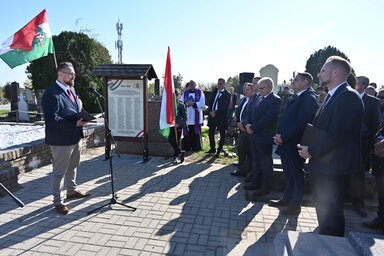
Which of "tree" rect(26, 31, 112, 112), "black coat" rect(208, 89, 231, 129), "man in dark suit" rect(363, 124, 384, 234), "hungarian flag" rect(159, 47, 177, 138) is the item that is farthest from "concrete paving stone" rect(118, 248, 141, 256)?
"tree" rect(26, 31, 112, 112)

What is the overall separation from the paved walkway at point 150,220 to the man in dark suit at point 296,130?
42cm

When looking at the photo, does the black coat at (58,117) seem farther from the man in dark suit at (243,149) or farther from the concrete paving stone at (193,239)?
the man in dark suit at (243,149)

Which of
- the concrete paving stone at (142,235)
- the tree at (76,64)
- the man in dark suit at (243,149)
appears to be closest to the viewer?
the concrete paving stone at (142,235)

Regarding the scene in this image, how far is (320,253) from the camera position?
2.55 metres

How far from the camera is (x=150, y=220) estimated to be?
4.02m

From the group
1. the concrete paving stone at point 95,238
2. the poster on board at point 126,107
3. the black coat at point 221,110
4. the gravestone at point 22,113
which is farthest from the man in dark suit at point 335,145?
the gravestone at point 22,113

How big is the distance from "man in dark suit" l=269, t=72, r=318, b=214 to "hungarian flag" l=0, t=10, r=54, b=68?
450 cm

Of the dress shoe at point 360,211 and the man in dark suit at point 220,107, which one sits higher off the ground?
the man in dark suit at point 220,107

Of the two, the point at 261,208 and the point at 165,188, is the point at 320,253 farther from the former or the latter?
the point at 165,188

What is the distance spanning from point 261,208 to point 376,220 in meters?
1.54

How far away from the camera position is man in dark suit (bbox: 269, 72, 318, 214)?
3969 mm

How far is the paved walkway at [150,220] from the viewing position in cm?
333

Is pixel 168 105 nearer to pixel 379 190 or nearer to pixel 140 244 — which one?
pixel 140 244

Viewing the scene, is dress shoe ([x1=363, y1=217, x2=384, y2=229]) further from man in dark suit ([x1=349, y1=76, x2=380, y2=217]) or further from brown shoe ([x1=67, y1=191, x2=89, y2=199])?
brown shoe ([x1=67, y1=191, x2=89, y2=199])
